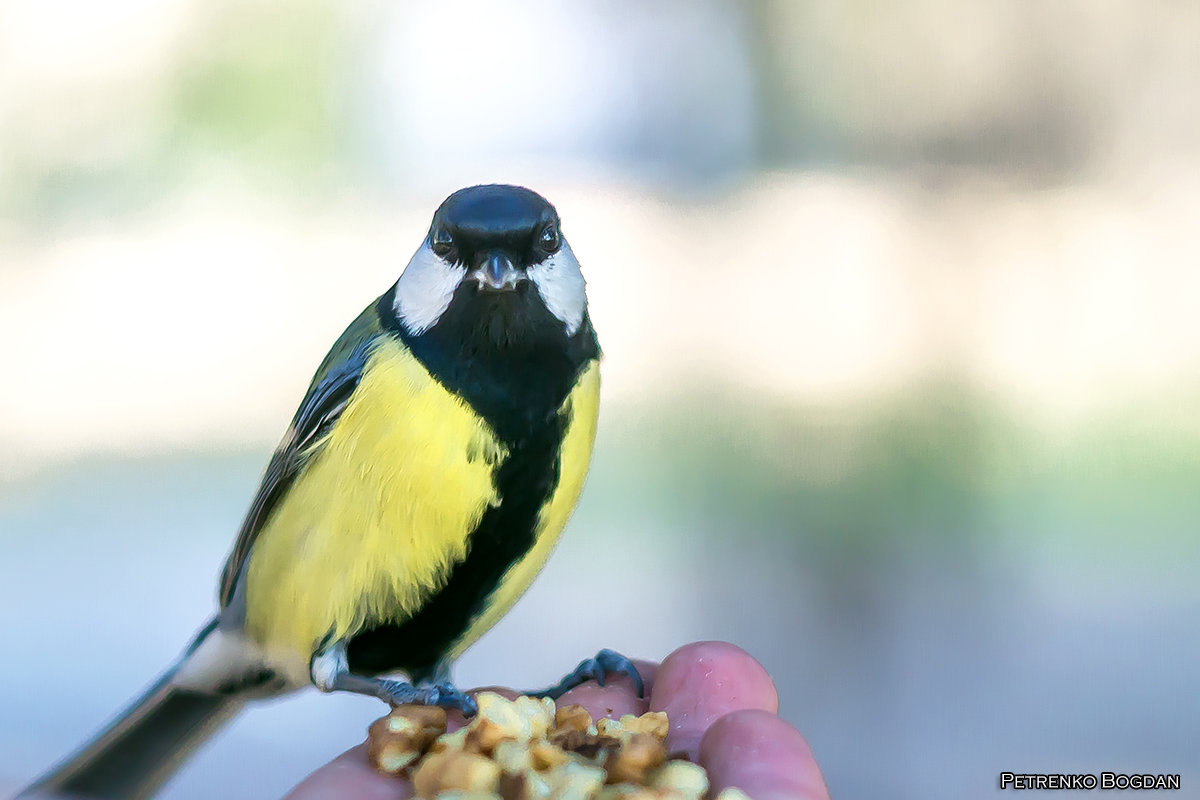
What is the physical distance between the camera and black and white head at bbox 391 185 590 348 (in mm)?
833

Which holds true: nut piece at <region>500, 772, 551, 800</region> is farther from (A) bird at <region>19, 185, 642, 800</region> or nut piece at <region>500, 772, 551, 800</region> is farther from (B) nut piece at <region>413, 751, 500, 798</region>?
(A) bird at <region>19, 185, 642, 800</region>

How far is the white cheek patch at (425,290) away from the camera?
86 centimetres

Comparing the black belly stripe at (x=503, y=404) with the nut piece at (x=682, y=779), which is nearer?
the nut piece at (x=682, y=779)

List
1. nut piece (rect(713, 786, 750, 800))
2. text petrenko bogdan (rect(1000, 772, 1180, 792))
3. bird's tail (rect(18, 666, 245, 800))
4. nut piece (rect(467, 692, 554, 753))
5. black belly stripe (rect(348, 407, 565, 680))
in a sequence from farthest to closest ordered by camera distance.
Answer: text petrenko bogdan (rect(1000, 772, 1180, 792))
bird's tail (rect(18, 666, 245, 800))
black belly stripe (rect(348, 407, 565, 680))
nut piece (rect(467, 692, 554, 753))
nut piece (rect(713, 786, 750, 800))

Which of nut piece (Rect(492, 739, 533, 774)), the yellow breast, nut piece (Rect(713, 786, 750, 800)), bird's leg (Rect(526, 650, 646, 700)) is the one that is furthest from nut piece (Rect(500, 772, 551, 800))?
bird's leg (Rect(526, 650, 646, 700))

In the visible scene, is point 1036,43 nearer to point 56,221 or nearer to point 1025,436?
point 1025,436

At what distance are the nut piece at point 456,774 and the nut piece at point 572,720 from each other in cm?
10

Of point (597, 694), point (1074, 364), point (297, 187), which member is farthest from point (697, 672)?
point (1074, 364)

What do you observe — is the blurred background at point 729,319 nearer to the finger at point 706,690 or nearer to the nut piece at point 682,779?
the finger at point 706,690

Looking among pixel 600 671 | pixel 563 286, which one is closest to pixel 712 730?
pixel 600 671

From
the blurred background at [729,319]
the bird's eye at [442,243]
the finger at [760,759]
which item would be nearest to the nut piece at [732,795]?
the finger at [760,759]

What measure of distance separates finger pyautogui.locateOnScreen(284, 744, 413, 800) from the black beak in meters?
0.39

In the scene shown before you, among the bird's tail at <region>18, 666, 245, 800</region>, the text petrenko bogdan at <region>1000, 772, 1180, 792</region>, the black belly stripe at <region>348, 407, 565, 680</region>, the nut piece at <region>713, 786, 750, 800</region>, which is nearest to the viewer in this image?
the nut piece at <region>713, 786, 750, 800</region>

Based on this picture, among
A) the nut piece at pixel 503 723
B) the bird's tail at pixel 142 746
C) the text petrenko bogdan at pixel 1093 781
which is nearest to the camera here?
the nut piece at pixel 503 723
